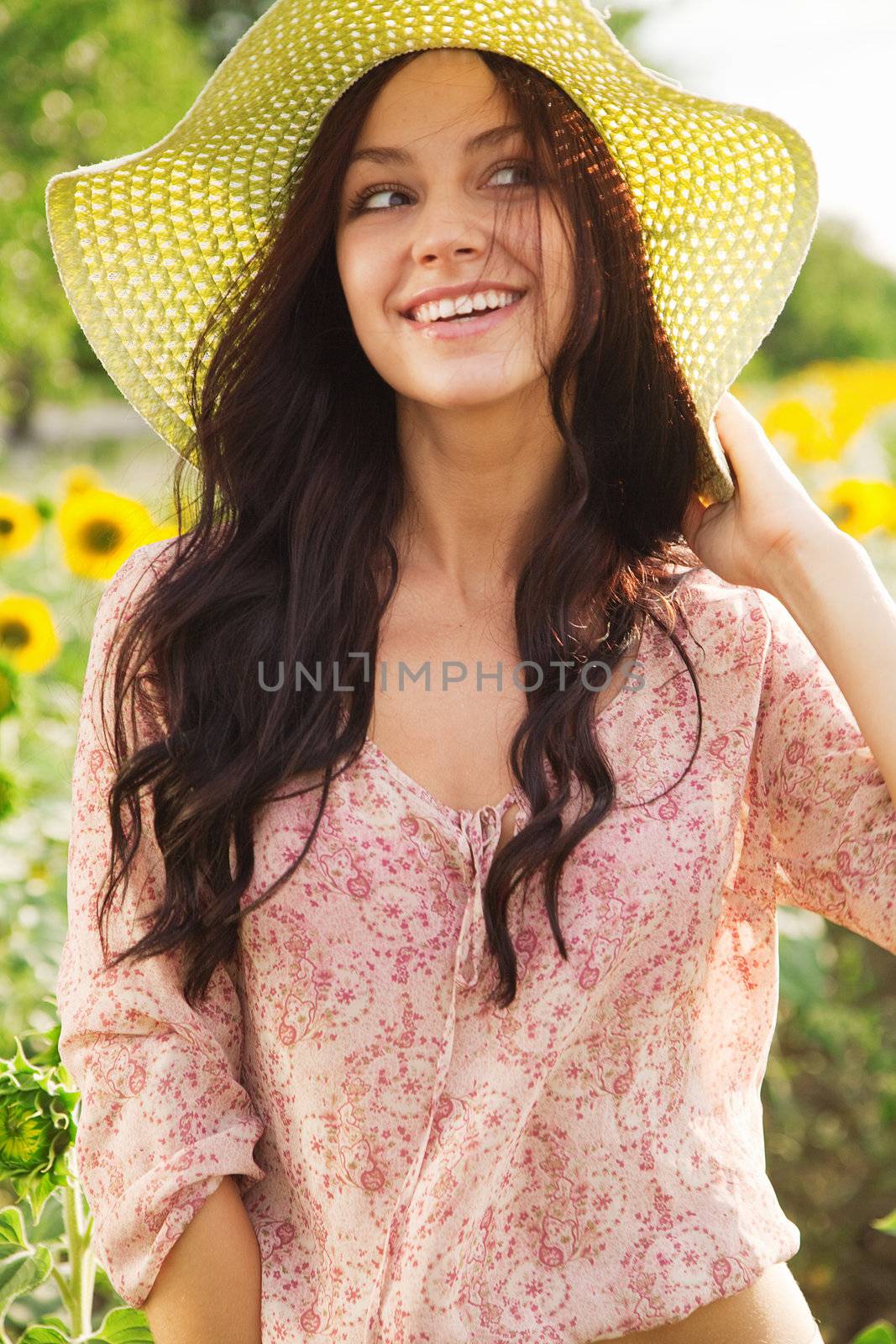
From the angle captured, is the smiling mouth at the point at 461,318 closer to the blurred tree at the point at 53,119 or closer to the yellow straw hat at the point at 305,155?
the yellow straw hat at the point at 305,155

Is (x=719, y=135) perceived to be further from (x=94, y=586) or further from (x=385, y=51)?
(x=94, y=586)

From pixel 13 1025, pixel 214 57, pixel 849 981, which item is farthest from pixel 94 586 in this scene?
pixel 214 57

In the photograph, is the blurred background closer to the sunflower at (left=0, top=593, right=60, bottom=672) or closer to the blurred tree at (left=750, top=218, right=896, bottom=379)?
the sunflower at (left=0, top=593, right=60, bottom=672)

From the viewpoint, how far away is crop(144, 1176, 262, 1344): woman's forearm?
1.38m

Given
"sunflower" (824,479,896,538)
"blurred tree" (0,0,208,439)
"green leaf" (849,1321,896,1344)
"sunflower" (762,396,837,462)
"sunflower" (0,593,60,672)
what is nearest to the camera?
"green leaf" (849,1321,896,1344)

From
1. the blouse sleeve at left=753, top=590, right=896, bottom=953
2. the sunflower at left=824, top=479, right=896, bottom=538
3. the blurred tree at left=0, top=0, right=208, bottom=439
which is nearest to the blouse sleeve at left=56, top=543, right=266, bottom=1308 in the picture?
the blouse sleeve at left=753, top=590, right=896, bottom=953

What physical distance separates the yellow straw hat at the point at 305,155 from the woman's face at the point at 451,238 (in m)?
0.05

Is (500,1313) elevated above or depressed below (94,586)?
below

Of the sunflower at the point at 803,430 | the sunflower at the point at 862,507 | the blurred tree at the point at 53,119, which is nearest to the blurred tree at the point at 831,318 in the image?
the blurred tree at the point at 53,119

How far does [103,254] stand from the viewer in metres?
1.71

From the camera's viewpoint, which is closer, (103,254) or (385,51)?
(385,51)

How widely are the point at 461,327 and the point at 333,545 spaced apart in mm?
290

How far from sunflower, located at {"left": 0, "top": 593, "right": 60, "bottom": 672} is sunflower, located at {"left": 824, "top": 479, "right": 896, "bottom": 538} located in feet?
5.32

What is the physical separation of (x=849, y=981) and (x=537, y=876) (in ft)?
7.79
